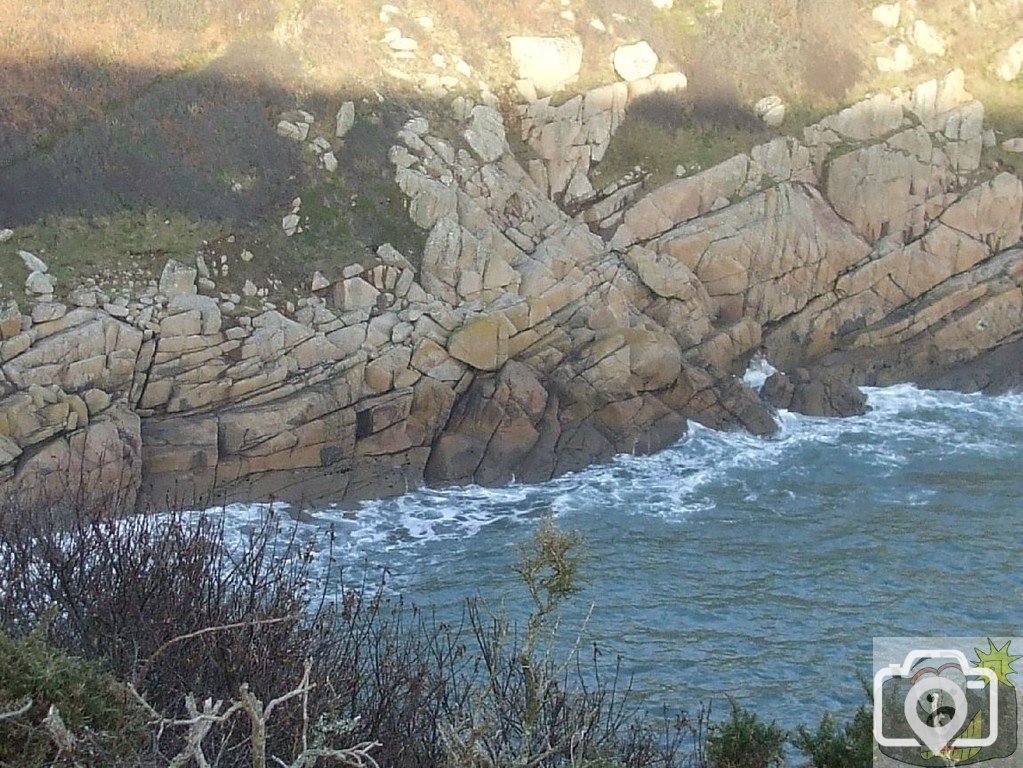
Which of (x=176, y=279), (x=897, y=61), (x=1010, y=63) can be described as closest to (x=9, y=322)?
(x=176, y=279)

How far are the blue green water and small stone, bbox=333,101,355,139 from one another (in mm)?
10677

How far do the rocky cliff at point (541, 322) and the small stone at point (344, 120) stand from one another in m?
1.11

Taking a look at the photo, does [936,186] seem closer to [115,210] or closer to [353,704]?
[115,210]

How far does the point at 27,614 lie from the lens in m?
12.1

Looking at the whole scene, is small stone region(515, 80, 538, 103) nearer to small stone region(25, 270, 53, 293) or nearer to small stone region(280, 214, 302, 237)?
small stone region(280, 214, 302, 237)

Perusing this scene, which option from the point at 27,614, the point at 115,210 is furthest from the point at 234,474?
the point at 27,614

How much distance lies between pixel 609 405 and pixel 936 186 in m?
14.3

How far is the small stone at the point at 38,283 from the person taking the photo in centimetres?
2303

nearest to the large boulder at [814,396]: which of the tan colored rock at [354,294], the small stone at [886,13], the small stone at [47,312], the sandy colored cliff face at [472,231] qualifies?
the sandy colored cliff face at [472,231]

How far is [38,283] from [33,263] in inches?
28.3

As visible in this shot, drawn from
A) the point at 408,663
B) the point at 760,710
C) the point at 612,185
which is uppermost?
the point at 612,185

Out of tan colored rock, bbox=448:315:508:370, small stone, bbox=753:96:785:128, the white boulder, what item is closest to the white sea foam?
tan colored rock, bbox=448:315:508:370

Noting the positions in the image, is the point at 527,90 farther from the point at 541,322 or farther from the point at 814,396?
the point at 814,396

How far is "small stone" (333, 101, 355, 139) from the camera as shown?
29.5m
